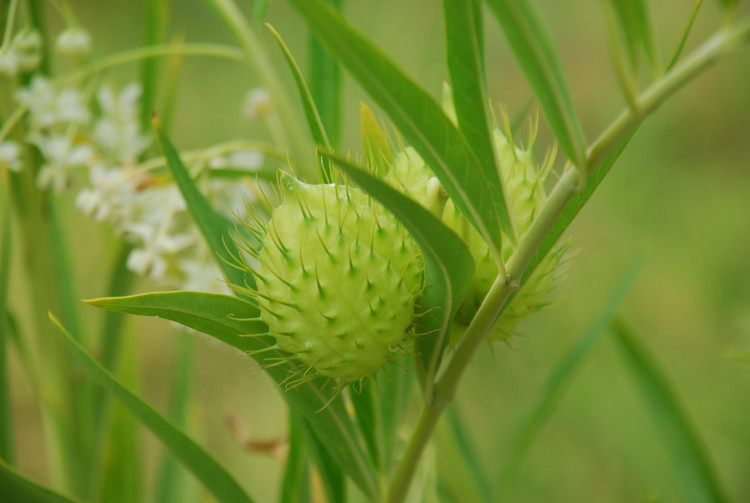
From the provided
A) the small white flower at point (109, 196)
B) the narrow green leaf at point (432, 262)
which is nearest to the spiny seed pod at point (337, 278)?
the narrow green leaf at point (432, 262)

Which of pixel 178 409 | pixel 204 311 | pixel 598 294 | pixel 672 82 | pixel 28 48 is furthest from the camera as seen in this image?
pixel 598 294

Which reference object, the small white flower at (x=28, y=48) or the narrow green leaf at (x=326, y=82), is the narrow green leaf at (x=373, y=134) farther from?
the small white flower at (x=28, y=48)

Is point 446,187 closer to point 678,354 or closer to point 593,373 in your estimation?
point 593,373

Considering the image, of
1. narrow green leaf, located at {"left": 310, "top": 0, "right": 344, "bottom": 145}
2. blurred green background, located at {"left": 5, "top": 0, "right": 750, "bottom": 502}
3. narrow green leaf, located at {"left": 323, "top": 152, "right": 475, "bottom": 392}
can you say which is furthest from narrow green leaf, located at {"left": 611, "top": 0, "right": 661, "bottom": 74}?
blurred green background, located at {"left": 5, "top": 0, "right": 750, "bottom": 502}

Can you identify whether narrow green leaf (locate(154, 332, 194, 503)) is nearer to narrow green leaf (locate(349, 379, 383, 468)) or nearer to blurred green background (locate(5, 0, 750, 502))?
narrow green leaf (locate(349, 379, 383, 468))

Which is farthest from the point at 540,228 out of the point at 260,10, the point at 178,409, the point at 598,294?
the point at 598,294

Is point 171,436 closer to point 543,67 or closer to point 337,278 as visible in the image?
point 337,278
